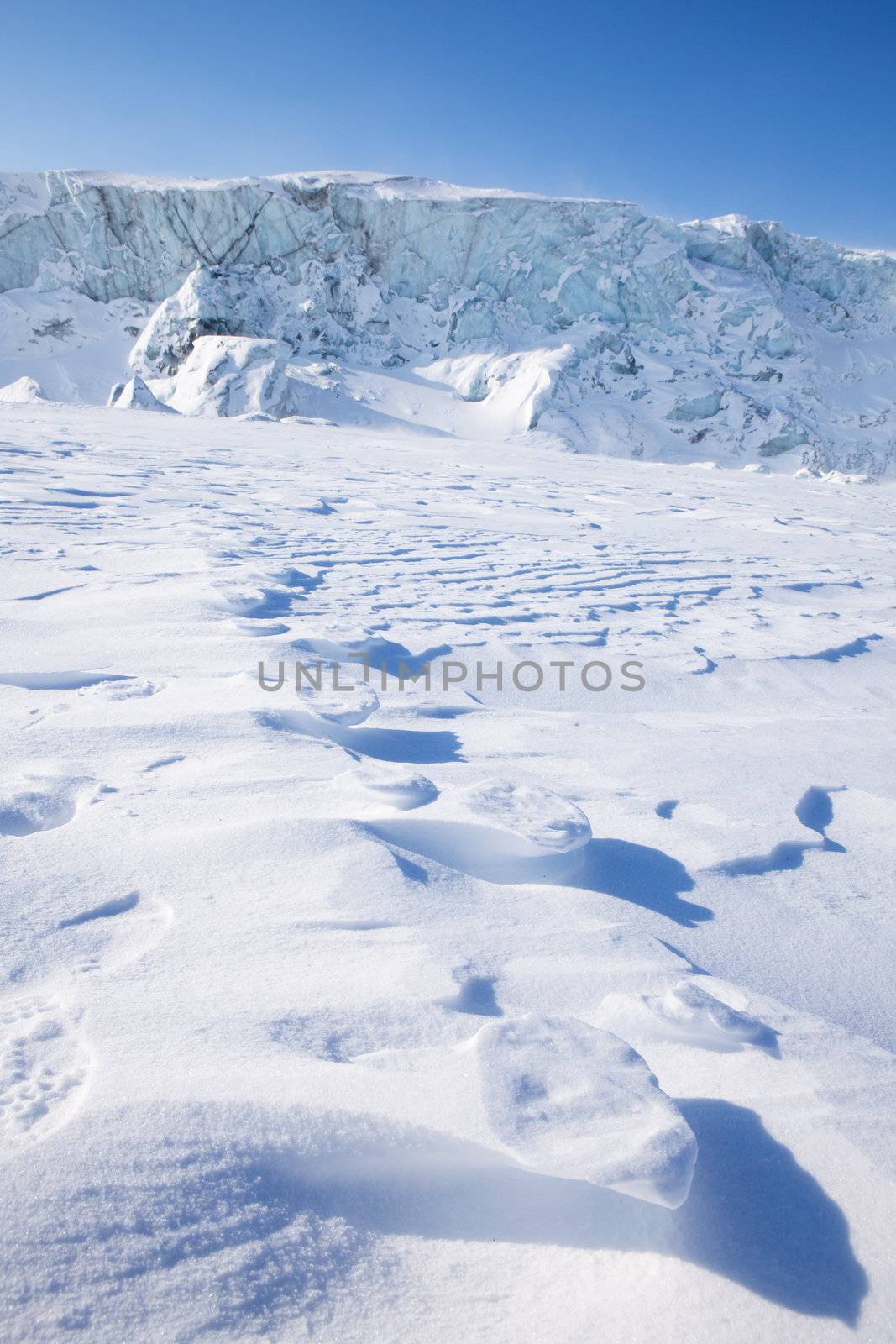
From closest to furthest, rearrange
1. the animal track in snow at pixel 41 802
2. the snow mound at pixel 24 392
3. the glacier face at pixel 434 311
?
the animal track in snow at pixel 41 802
the snow mound at pixel 24 392
the glacier face at pixel 434 311

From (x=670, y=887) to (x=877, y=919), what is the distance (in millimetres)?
348

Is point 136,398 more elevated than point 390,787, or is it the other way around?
point 136,398

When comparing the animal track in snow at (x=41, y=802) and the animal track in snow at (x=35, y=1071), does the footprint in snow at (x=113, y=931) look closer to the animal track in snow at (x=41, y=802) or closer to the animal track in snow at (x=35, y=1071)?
the animal track in snow at (x=35, y=1071)

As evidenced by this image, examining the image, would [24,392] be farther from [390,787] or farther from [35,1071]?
[35,1071]

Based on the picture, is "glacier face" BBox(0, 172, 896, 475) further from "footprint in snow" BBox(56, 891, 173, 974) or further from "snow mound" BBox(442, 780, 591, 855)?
"footprint in snow" BBox(56, 891, 173, 974)

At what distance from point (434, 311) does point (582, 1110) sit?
26.8 meters

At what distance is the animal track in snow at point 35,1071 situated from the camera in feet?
2.40

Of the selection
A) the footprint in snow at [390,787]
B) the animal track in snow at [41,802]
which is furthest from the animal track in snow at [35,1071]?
the footprint in snow at [390,787]

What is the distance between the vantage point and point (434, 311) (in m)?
24.5

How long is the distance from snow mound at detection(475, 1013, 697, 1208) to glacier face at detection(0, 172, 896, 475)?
20.1 m

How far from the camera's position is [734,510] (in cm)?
659

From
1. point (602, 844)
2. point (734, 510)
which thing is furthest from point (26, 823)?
point (734, 510)

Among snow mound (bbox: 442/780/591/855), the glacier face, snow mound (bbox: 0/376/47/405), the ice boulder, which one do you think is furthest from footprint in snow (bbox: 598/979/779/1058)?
the glacier face

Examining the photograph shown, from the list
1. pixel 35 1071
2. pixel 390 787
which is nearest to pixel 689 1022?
pixel 390 787
